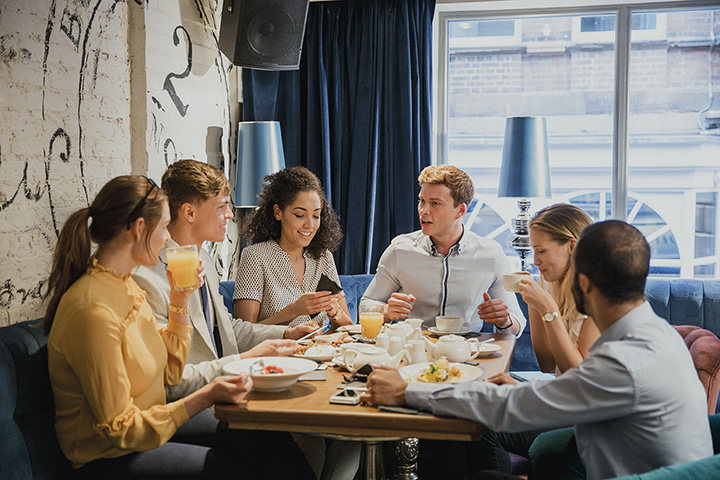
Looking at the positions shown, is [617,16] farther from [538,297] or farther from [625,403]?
[625,403]

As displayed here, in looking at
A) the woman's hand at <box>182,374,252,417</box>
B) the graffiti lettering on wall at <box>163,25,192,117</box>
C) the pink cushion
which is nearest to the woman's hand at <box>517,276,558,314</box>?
the woman's hand at <box>182,374,252,417</box>

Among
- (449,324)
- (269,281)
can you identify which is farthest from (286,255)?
(449,324)

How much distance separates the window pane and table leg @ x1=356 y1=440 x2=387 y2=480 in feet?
9.97

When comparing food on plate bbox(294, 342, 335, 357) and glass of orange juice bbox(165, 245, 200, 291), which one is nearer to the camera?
glass of orange juice bbox(165, 245, 200, 291)

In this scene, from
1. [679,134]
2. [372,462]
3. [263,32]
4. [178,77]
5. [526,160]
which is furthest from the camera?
[679,134]

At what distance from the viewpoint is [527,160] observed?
398cm

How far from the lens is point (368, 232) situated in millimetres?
4441

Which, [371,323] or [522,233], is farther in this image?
[522,233]

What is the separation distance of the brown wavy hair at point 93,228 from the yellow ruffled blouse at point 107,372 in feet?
0.16

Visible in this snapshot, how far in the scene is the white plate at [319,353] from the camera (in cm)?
216

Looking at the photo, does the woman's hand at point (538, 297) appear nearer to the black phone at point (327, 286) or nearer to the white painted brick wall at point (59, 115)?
the black phone at point (327, 286)

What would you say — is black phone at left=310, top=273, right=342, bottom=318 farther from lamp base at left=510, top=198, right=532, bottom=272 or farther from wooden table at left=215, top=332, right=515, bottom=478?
lamp base at left=510, top=198, right=532, bottom=272

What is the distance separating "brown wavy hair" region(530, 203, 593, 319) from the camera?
235cm

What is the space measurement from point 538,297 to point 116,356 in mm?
1284
